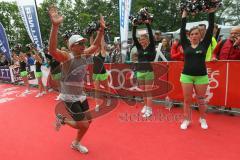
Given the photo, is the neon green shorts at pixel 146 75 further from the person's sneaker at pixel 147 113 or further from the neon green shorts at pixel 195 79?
the neon green shorts at pixel 195 79

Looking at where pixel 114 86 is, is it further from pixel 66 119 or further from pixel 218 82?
pixel 66 119

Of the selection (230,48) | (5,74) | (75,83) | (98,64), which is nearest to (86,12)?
(5,74)

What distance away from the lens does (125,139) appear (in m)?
5.14

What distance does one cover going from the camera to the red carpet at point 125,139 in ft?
14.6

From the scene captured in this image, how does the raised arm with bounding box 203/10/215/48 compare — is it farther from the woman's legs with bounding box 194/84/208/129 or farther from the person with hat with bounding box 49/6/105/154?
the person with hat with bounding box 49/6/105/154

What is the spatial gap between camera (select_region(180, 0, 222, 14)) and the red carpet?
2.20m

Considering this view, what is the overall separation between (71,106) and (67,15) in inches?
1446

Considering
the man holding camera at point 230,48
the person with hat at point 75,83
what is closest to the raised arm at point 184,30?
the man holding camera at point 230,48

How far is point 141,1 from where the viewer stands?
1699 inches

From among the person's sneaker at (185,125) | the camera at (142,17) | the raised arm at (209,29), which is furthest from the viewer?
the camera at (142,17)

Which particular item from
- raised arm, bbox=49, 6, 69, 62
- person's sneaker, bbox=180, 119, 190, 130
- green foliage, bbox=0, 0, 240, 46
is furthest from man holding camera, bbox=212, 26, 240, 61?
green foliage, bbox=0, 0, 240, 46

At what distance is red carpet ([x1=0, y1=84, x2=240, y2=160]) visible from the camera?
14.6ft

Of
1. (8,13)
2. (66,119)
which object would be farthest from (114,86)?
(8,13)

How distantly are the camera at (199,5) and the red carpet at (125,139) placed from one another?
7.20ft
